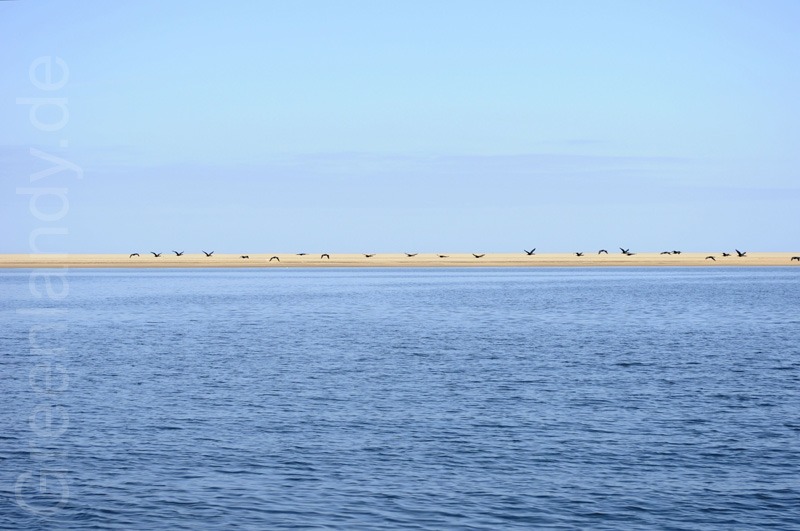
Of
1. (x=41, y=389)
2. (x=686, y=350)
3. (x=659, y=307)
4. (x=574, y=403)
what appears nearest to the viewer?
(x=574, y=403)

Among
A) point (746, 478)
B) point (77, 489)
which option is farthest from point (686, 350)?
point (77, 489)

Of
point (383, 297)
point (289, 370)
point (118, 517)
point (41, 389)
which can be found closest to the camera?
point (118, 517)

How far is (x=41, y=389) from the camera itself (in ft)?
115

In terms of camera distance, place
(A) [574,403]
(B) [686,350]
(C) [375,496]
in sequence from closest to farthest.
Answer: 1. (C) [375,496]
2. (A) [574,403]
3. (B) [686,350]

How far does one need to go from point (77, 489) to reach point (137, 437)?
507 centimetres

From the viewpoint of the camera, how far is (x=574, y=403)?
31.8 m

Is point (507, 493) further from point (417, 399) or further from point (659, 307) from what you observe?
point (659, 307)

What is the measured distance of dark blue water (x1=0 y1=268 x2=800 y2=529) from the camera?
19625 mm

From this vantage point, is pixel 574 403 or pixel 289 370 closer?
pixel 574 403

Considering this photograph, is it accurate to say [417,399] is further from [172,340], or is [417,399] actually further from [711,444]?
[172,340]

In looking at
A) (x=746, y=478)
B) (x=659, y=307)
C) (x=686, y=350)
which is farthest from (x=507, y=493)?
(x=659, y=307)

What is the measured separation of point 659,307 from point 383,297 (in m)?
34.6

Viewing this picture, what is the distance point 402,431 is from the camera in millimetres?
26953

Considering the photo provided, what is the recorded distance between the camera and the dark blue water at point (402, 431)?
19.6 meters
